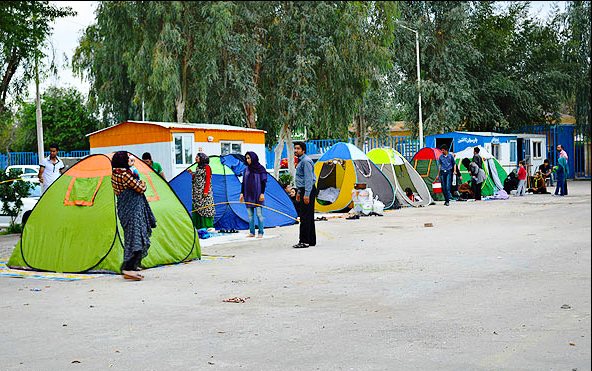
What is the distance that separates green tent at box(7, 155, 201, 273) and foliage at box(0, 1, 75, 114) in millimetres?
10537

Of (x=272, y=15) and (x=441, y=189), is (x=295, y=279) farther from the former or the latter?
(x=272, y=15)

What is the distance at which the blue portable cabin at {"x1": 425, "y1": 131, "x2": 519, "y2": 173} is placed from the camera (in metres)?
35.9

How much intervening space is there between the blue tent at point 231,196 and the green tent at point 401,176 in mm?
7029

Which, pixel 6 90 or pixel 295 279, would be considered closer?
pixel 295 279

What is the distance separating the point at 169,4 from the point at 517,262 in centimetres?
2355

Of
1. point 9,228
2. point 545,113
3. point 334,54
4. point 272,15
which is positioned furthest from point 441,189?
point 545,113

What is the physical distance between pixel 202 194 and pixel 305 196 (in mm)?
3494

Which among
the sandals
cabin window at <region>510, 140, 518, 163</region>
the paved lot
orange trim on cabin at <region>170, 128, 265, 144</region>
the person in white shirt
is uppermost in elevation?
orange trim on cabin at <region>170, 128, 265, 144</region>

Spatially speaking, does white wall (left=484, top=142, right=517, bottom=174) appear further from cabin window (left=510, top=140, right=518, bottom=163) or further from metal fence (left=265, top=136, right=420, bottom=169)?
metal fence (left=265, top=136, right=420, bottom=169)

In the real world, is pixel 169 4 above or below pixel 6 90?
above

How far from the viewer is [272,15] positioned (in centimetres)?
3553

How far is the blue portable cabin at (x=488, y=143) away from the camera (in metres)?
35.9

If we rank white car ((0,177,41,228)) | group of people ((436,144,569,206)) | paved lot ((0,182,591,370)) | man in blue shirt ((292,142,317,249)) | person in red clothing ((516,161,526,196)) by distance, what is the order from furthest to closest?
person in red clothing ((516,161,526,196)) → group of people ((436,144,569,206)) → white car ((0,177,41,228)) → man in blue shirt ((292,142,317,249)) → paved lot ((0,182,591,370))

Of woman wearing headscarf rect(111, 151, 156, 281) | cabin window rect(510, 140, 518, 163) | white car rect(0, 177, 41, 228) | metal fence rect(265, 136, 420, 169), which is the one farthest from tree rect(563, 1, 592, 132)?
metal fence rect(265, 136, 420, 169)
